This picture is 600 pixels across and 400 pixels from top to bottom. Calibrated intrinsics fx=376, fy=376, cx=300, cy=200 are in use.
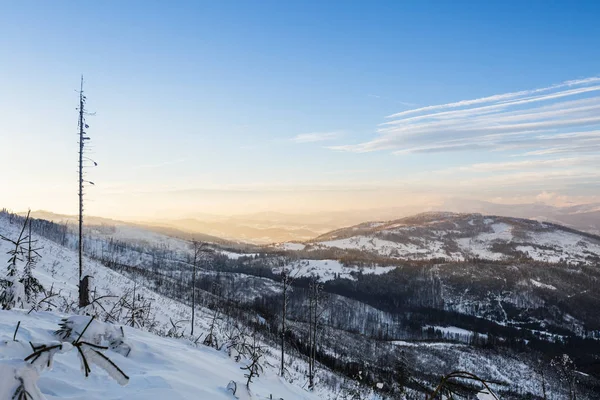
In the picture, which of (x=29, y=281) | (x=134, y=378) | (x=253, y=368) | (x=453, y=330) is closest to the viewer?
(x=134, y=378)

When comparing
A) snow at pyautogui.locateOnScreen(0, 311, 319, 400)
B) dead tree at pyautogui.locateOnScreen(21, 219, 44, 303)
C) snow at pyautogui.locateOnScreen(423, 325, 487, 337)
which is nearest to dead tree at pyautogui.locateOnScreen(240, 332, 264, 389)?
snow at pyautogui.locateOnScreen(0, 311, 319, 400)

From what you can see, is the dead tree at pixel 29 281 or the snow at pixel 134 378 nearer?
the snow at pixel 134 378

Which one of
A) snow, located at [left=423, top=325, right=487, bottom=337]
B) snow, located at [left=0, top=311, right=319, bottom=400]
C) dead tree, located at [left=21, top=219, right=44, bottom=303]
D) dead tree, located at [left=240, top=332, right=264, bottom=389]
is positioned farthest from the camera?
snow, located at [left=423, top=325, right=487, bottom=337]

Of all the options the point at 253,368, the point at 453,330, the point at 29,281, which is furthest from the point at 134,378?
the point at 453,330

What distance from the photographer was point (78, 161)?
928 inches

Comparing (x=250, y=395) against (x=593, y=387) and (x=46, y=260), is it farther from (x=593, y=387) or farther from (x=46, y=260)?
(x=593, y=387)

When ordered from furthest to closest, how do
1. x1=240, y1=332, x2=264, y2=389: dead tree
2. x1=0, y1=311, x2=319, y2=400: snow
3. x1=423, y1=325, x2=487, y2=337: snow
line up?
x1=423, y1=325, x2=487, y2=337: snow < x1=240, y1=332, x2=264, y2=389: dead tree < x1=0, y1=311, x2=319, y2=400: snow

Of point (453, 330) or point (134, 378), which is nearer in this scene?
point (134, 378)

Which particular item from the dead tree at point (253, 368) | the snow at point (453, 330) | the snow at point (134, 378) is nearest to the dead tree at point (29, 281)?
the snow at point (134, 378)

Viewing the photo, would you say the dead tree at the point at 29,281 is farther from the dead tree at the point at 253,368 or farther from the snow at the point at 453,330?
the snow at the point at 453,330

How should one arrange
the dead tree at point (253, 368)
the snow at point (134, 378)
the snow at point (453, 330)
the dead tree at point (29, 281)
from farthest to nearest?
1. the snow at point (453, 330)
2. the dead tree at point (29, 281)
3. the dead tree at point (253, 368)
4. the snow at point (134, 378)

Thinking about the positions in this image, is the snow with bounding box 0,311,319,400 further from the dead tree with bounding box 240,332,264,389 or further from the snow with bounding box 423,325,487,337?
the snow with bounding box 423,325,487,337

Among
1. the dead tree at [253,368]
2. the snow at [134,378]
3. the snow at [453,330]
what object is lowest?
the snow at [453,330]

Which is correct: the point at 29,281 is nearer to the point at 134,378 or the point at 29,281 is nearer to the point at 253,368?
the point at 253,368
